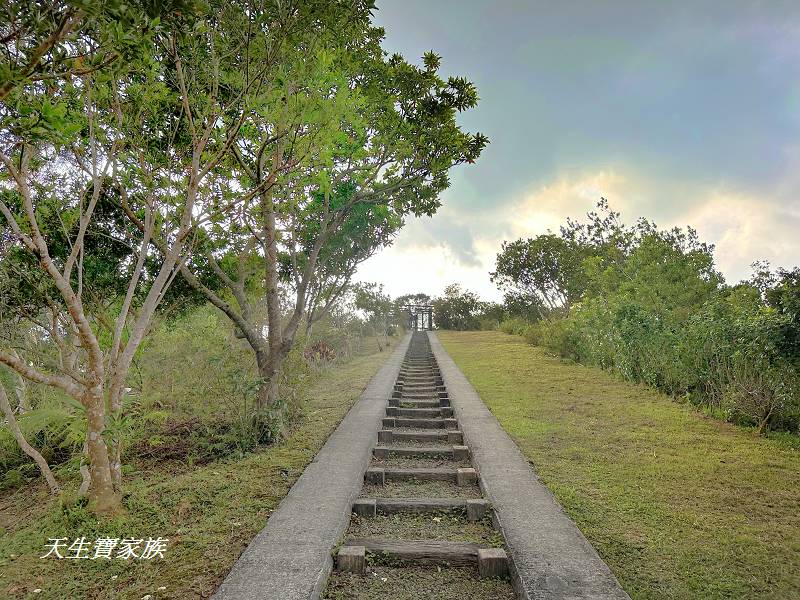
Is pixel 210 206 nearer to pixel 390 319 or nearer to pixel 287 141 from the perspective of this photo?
pixel 287 141

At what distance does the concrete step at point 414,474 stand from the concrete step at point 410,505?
65cm

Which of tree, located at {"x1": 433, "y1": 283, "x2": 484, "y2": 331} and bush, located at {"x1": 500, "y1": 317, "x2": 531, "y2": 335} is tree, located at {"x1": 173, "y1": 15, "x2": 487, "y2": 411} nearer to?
bush, located at {"x1": 500, "y1": 317, "x2": 531, "y2": 335}

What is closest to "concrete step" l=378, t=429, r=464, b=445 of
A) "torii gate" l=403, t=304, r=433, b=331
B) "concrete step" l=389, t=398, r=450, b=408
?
"concrete step" l=389, t=398, r=450, b=408

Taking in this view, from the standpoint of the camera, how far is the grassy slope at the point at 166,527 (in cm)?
283

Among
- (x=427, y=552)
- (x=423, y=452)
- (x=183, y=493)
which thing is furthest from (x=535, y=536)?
(x=183, y=493)

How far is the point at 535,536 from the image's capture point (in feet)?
10.8

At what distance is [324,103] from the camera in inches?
178

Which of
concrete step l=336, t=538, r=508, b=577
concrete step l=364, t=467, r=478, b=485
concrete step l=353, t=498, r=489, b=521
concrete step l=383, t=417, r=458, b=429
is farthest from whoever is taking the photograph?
concrete step l=383, t=417, r=458, b=429

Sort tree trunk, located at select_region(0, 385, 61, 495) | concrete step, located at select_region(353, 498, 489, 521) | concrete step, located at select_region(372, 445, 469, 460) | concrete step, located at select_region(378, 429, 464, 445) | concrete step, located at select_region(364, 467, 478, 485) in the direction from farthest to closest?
concrete step, located at select_region(378, 429, 464, 445) < concrete step, located at select_region(372, 445, 469, 460) < concrete step, located at select_region(364, 467, 478, 485) < tree trunk, located at select_region(0, 385, 61, 495) < concrete step, located at select_region(353, 498, 489, 521)

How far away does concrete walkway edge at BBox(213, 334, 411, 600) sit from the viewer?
2.67 meters

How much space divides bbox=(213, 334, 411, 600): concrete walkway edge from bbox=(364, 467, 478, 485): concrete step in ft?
0.44

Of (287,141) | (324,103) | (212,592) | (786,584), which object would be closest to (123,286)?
(287,141)

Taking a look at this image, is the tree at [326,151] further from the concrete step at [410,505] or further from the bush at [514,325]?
the bush at [514,325]

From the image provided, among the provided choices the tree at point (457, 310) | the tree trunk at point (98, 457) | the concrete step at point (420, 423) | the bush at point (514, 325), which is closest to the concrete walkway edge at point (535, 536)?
the concrete step at point (420, 423)
